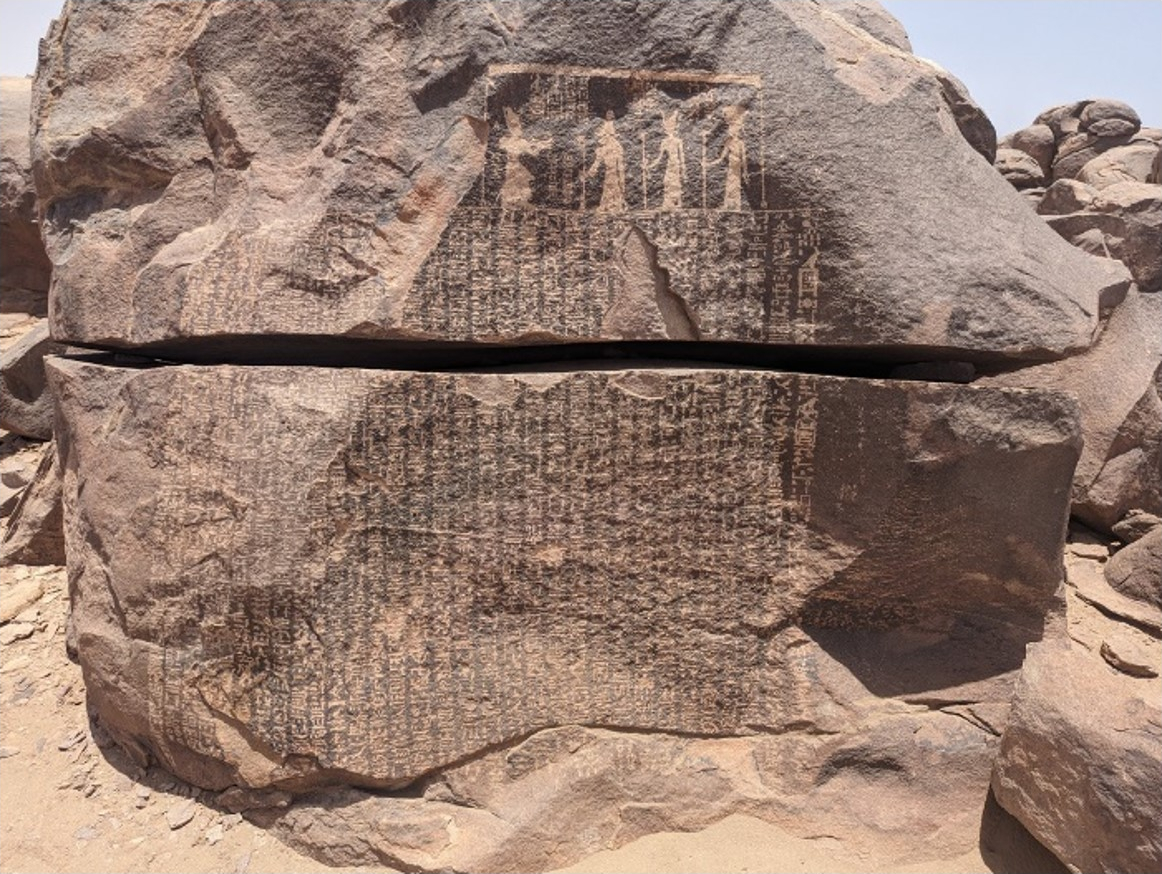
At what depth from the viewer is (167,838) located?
7.79 ft

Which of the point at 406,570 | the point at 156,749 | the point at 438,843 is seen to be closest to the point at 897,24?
the point at 406,570

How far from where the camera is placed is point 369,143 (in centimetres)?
245

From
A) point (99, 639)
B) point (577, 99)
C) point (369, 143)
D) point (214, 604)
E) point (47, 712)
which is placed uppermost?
point (577, 99)

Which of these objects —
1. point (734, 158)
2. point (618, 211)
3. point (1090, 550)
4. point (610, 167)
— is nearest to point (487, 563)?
point (618, 211)

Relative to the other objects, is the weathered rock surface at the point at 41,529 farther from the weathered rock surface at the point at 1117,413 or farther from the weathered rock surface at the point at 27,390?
the weathered rock surface at the point at 1117,413

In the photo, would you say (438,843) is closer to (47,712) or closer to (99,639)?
(99,639)

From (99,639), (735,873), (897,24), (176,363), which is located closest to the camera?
(735,873)

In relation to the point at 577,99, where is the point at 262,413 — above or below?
below

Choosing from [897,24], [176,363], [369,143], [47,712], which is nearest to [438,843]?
[47,712]

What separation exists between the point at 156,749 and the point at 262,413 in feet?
3.34

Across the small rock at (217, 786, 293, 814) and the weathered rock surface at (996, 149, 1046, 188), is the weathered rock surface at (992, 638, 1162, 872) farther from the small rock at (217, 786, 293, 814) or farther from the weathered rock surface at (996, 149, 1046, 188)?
the weathered rock surface at (996, 149, 1046, 188)

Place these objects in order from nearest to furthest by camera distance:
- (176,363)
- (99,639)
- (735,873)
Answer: (735,873) < (99,639) < (176,363)

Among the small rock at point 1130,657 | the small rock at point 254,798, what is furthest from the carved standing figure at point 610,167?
the small rock at point 1130,657

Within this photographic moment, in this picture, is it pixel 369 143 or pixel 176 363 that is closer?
pixel 369 143
